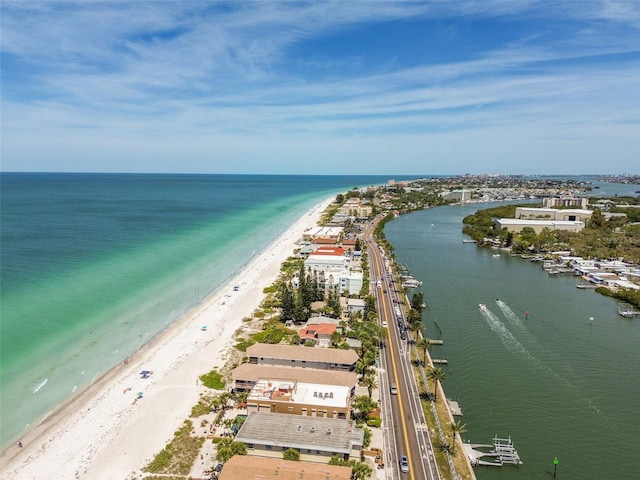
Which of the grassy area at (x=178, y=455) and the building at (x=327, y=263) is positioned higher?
the building at (x=327, y=263)

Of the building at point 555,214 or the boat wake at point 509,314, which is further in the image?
the building at point 555,214

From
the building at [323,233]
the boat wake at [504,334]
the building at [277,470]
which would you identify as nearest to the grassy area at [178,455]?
the building at [277,470]

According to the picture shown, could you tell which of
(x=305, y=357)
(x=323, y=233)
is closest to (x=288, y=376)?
(x=305, y=357)

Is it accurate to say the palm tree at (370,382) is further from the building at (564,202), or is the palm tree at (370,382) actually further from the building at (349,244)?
the building at (564,202)

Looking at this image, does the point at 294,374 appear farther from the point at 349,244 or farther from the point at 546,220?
the point at 546,220

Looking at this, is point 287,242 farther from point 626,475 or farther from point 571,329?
point 626,475

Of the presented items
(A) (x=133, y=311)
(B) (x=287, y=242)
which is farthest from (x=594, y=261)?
(A) (x=133, y=311)

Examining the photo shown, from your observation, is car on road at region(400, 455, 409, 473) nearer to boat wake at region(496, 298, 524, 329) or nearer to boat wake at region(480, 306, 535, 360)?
boat wake at region(480, 306, 535, 360)
